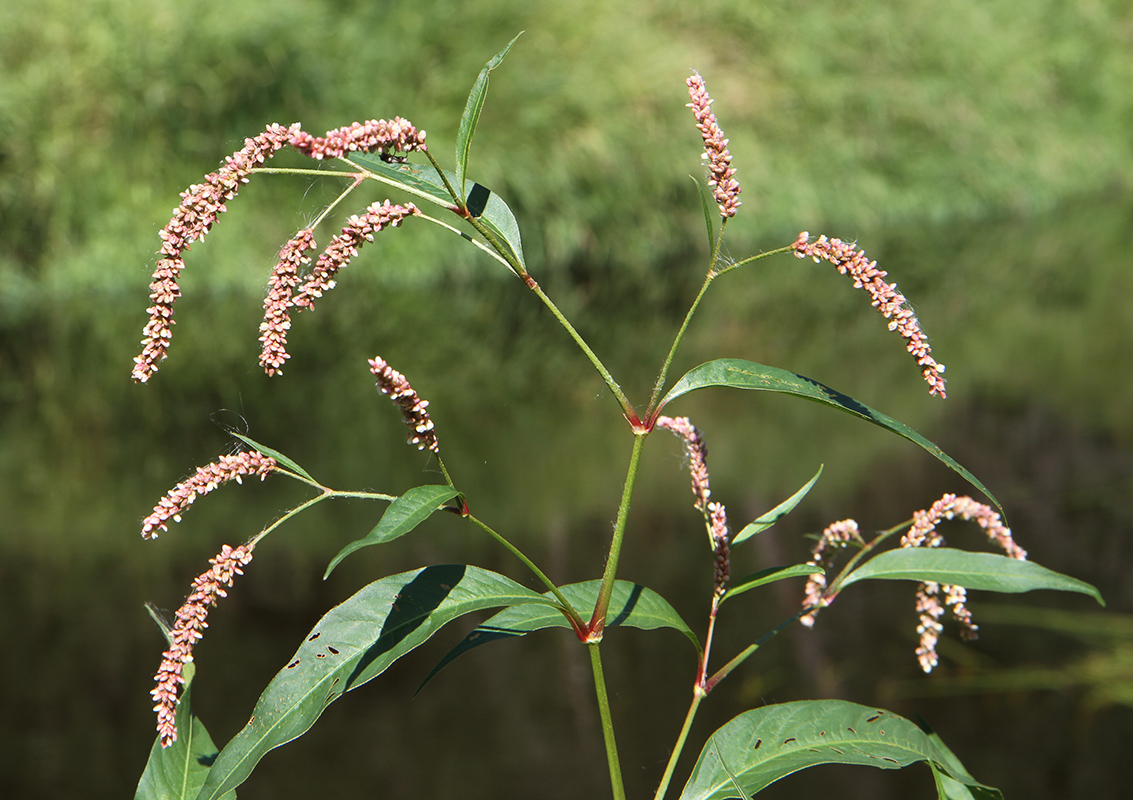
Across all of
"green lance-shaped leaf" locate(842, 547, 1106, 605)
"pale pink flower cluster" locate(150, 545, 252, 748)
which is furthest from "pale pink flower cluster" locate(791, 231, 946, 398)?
"pale pink flower cluster" locate(150, 545, 252, 748)

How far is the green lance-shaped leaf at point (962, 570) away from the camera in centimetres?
64

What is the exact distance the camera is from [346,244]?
56cm

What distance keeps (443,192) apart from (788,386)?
227 mm

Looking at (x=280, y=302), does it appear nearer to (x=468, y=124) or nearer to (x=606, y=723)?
(x=468, y=124)

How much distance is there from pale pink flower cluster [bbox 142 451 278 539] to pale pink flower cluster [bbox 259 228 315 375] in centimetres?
6

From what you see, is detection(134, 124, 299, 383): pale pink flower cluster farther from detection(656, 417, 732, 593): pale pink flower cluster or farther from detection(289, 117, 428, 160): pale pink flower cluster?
detection(656, 417, 732, 593): pale pink flower cluster

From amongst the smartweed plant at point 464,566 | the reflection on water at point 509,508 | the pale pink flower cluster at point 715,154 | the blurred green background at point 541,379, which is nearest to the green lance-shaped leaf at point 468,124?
the smartweed plant at point 464,566

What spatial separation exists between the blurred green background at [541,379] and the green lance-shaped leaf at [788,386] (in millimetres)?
508

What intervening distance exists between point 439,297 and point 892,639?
4.03 m

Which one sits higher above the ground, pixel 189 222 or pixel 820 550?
pixel 189 222

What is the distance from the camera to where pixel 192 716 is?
2.45ft

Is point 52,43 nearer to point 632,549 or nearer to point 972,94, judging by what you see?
point 632,549

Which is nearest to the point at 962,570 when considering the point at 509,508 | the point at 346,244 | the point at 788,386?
the point at 788,386

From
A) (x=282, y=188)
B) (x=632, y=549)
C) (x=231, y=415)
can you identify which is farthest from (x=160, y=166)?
(x=632, y=549)
